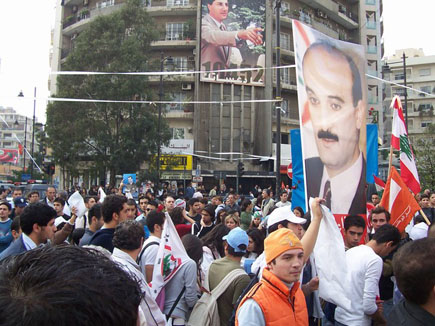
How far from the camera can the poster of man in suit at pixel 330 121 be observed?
19.3ft

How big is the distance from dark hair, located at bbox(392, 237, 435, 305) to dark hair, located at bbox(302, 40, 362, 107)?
13.9 feet

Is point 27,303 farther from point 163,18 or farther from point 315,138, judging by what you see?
point 163,18

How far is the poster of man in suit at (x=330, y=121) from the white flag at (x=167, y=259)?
230cm

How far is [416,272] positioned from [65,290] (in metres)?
1.94

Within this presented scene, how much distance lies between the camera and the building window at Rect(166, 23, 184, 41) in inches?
1443

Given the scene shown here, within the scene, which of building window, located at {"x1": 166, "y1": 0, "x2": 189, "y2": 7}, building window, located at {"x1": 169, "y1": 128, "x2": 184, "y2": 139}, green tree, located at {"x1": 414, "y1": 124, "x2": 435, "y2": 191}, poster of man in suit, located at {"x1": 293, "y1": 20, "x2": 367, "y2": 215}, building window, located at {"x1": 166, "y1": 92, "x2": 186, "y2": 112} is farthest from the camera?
building window, located at {"x1": 166, "y1": 0, "x2": 189, "y2": 7}

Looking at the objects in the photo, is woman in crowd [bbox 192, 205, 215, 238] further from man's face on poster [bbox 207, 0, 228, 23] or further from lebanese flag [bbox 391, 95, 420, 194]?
man's face on poster [bbox 207, 0, 228, 23]

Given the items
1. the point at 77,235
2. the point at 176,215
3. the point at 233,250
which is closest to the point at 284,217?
the point at 233,250

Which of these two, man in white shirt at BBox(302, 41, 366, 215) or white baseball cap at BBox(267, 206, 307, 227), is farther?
man in white shirt at BBox(302, 41, 366, 215)

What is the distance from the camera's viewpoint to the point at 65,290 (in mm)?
879

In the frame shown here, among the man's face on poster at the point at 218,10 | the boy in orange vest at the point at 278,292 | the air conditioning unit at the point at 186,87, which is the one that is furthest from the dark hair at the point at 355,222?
the man's face on poster at the point at 218,10

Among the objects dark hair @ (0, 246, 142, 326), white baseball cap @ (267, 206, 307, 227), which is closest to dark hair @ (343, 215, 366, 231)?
white baseball cap @ (267, 206, 307, 227)

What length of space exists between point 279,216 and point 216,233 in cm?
94

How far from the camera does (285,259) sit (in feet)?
9.45
